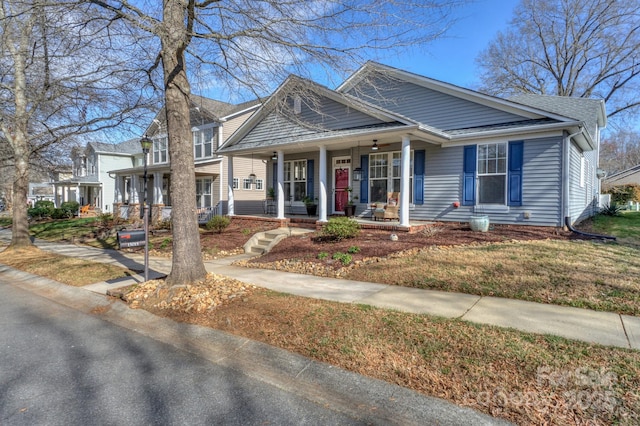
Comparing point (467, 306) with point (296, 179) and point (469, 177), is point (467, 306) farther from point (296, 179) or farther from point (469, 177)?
point (296, 179)

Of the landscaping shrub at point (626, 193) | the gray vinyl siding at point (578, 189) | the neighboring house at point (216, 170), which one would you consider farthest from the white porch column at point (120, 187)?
the landscaping shrub at point (626, 193)

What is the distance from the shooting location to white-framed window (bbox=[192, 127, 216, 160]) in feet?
70.9

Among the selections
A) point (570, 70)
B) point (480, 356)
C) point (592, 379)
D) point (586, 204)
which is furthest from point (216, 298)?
point (570, 70)

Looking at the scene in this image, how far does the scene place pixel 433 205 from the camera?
12.4 m

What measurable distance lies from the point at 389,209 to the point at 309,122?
4.23 m

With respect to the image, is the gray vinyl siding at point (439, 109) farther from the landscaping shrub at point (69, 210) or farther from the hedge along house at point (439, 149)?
the landscaping shrub at point (69, 210)

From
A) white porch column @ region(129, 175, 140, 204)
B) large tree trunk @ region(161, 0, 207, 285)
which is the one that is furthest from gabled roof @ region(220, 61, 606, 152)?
white porch column @ region(129, 175, 140, 204)

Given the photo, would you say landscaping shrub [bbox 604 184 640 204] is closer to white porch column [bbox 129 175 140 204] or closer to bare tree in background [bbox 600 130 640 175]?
bare tree in background [bbox 600 130 640 175]

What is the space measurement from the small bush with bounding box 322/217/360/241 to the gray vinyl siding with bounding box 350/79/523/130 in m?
4.29

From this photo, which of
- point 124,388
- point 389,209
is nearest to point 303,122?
point 389,209

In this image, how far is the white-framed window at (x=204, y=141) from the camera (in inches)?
851

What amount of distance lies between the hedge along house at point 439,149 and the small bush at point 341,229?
180 cm

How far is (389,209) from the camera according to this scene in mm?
11859

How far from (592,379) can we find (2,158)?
18.1 m
